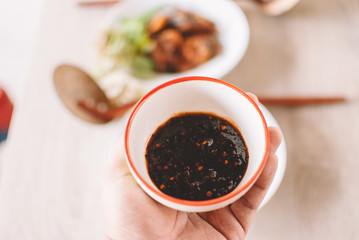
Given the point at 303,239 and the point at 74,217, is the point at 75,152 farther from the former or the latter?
the point at 303,239

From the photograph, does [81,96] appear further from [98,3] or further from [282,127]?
[282,127]

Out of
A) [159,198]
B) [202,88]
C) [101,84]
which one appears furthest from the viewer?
[101,84]

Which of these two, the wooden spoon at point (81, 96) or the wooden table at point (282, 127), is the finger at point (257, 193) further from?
the wooden spoon at point (81, 96)

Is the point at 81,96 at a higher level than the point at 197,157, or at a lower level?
lower

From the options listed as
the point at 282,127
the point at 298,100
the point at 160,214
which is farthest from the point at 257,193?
the point at 298,100

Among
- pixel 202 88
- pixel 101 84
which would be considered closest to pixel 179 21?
pixel 101 84

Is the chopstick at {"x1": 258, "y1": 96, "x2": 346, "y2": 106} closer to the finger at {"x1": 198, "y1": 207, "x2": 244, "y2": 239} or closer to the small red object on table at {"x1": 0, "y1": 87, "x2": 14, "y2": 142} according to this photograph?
the finger at {"x1": 198, "y1": 207, "x2": 244, "y2": 239}
